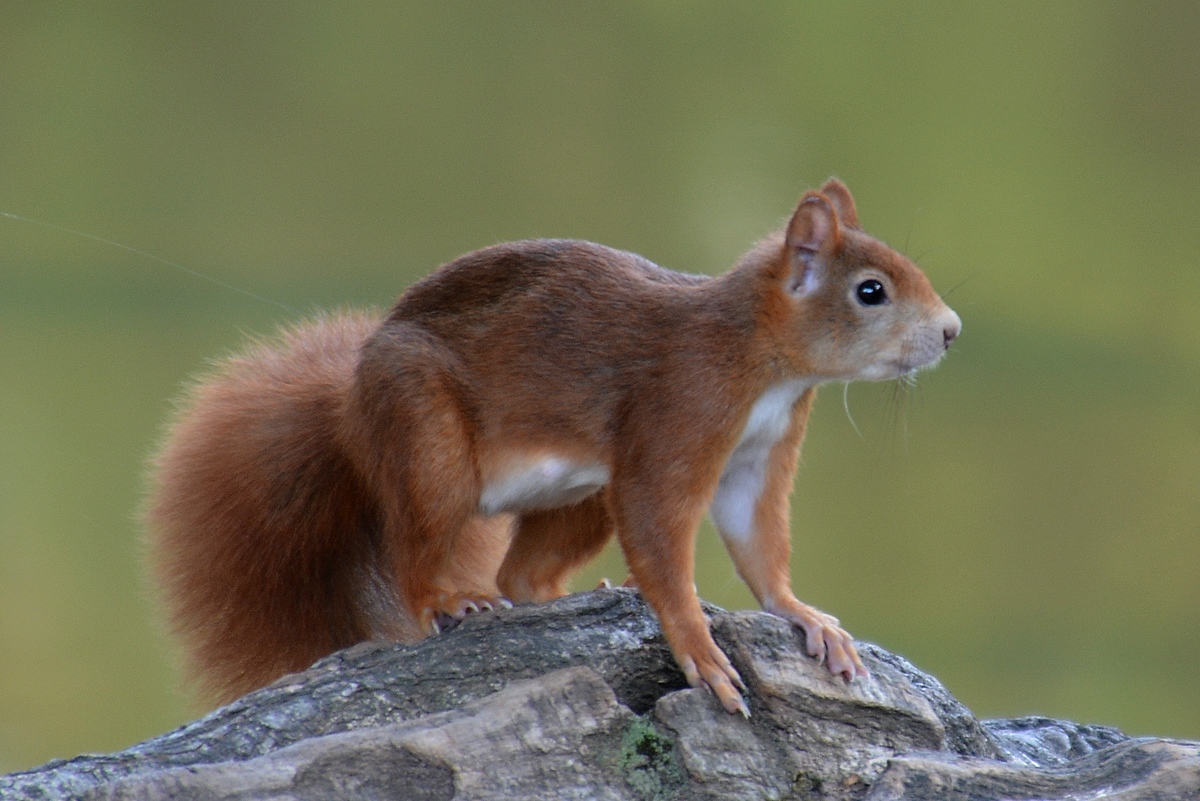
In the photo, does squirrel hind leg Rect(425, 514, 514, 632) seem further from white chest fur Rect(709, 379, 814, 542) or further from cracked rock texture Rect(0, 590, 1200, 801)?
white chest fur Rect(709, 379, 814, 542)

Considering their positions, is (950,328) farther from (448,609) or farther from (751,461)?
(448,609)

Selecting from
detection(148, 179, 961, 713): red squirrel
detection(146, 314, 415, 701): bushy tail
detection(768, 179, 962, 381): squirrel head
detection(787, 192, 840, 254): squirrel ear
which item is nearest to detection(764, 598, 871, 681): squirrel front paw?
detection(148, 179, 961, 713): red squirrel

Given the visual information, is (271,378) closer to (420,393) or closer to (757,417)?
(420,393)

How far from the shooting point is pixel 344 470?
1.39m

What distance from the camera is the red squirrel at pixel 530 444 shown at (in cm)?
121

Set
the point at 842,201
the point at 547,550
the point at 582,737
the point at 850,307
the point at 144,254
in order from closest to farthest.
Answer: the point at 582,737 < the point at 850,307 < the point at 842,201 < the point at 547,550 < the point at 144,254

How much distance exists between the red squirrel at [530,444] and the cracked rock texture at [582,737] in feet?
0.15

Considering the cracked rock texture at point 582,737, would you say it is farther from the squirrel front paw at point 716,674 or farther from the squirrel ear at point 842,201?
the squirrel ear at point 842,201

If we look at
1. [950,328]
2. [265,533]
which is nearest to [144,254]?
[265,533]

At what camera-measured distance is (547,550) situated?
56.4 inches

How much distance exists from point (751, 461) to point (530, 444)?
23 centimetres

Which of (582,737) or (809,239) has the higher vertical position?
(809,239)

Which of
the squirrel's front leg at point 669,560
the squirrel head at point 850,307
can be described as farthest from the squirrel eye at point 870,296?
the squirrel's front leg at point 669,560

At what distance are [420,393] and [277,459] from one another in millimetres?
237
